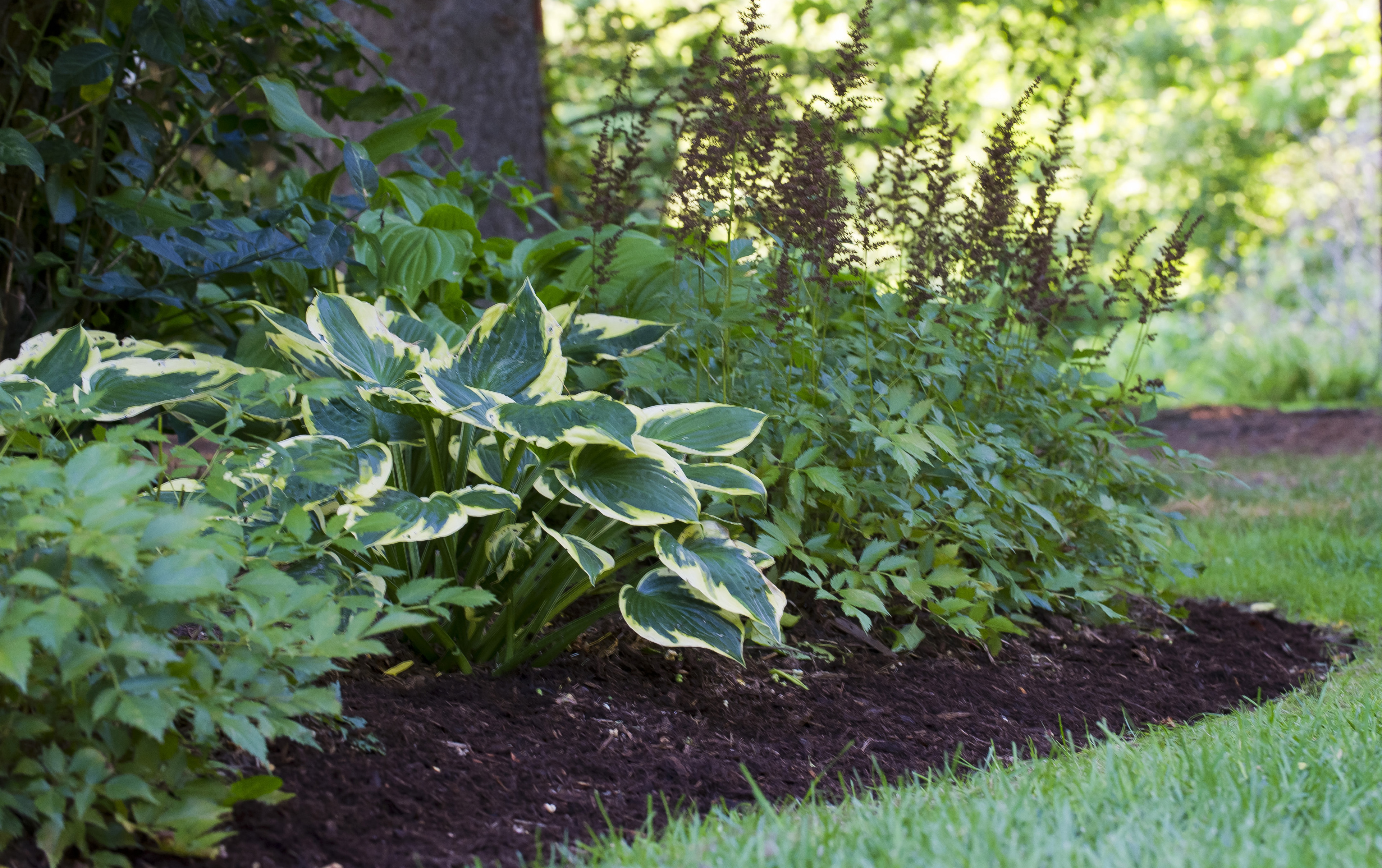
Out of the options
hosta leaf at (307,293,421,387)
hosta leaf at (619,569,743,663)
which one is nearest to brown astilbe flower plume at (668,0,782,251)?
hosta leaf at (307,293,421,387)

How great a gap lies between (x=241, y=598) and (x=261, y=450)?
1.47 ft

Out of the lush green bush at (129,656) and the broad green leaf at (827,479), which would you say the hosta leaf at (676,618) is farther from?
the lush green bush at (129,656)

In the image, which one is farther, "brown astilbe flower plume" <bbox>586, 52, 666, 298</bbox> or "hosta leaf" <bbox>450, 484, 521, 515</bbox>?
"brown astilbe flower plume" <bbox>586, 52, 666, 298</bbox>

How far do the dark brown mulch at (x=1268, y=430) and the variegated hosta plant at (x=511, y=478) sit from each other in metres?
5.27

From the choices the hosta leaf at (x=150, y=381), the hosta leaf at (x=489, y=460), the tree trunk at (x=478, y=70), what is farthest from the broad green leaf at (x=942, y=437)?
the tree trunk at (x=478, y=70)

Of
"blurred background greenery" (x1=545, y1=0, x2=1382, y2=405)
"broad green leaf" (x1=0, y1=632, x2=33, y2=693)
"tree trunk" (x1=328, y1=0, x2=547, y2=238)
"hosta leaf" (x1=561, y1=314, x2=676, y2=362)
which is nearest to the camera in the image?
"broad green leaf" (x1=0, y1=632, x2=33, y2=693)

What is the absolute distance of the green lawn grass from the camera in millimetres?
1380

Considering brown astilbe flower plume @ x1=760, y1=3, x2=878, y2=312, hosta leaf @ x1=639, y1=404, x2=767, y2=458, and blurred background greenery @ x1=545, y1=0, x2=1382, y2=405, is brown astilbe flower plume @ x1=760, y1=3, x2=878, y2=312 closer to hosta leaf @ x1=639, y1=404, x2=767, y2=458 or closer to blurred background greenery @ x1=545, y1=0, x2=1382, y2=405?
blurred background greenery @ x1=545, y1=0, x2=1382, y2=405

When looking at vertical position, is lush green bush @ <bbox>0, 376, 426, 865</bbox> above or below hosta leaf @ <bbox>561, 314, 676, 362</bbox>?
below

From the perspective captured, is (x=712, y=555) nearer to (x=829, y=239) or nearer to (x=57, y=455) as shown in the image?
(x=829, y=239)

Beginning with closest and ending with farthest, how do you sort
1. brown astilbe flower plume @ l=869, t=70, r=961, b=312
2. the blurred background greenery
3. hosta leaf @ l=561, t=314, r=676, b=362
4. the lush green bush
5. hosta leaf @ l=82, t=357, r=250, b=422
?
the lush green bush, hosta leaf @ l=82, t=357, r=250, b=422, hosta leaf @ l=561, t=314, r=676, b=362, brown astilbe flower plume @ l=869, t=70, r=961, b=312, the blurred background greenery

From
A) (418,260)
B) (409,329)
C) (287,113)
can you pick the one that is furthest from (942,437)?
(287,113)

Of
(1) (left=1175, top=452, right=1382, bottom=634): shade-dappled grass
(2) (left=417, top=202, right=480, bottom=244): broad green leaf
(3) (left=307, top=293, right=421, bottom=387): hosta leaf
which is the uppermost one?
(2) (left=417, top=202, right=480, bottom=244): broad green leaf

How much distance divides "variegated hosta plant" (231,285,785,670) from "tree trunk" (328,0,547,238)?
9.94 ft
